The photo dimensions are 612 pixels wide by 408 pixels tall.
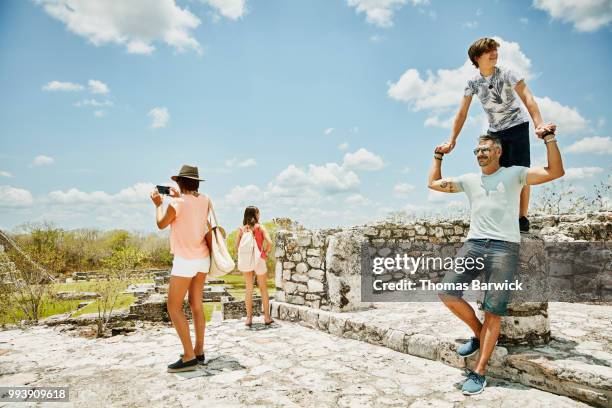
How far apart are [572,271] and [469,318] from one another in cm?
398

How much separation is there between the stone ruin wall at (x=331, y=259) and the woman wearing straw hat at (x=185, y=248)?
7.88ft

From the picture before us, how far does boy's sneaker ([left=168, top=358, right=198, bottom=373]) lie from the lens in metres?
3.68

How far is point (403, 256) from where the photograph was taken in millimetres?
8109

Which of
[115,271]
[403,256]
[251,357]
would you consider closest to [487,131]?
[251,357]

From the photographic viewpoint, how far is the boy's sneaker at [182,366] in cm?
368

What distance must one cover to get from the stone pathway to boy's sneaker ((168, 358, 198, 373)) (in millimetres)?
90

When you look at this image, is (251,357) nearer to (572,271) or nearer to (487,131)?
(487,131)

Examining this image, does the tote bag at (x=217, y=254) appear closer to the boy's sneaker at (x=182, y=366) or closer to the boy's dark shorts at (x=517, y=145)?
the boy's sneaker at (x=182, y=366)
